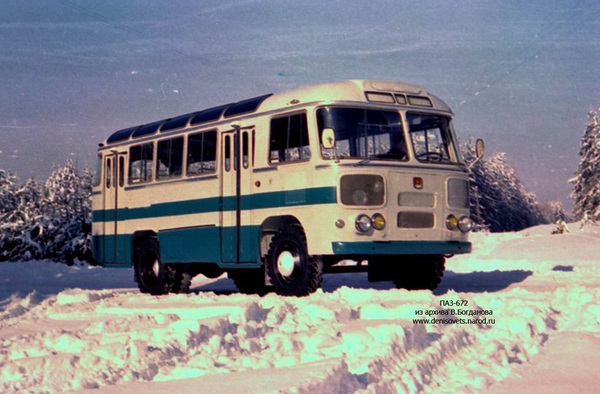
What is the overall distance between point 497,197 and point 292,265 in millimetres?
69523

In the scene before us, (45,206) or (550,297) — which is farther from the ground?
(45,206)

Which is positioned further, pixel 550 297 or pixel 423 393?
pixel 550 297

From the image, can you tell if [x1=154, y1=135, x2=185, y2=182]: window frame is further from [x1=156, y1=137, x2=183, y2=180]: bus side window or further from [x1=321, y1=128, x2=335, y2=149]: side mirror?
[x1=321, y1=128, x2=335, y2=149]: side mirror

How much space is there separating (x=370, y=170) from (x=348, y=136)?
60 centimetres

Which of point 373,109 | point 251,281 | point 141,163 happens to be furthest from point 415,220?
point 141,163

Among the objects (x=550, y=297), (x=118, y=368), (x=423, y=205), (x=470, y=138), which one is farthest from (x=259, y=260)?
(x=470, y=138)

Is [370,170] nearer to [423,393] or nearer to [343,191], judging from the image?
[343,191]

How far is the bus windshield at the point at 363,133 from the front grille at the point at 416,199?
54 centimetres

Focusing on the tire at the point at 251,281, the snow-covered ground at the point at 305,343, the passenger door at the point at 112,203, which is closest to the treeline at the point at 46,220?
the passenger door at the point at 112,203

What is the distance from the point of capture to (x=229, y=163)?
14711 millimetres

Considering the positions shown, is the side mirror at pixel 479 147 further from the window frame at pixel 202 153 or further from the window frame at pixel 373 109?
the window frame at pixel 202 153

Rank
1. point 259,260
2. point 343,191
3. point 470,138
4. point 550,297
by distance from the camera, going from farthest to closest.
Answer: point 470,138
point 259,260
point 343,191
point 550,297

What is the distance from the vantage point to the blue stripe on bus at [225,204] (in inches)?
505

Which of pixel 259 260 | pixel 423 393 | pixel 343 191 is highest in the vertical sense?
pixel 343 191
